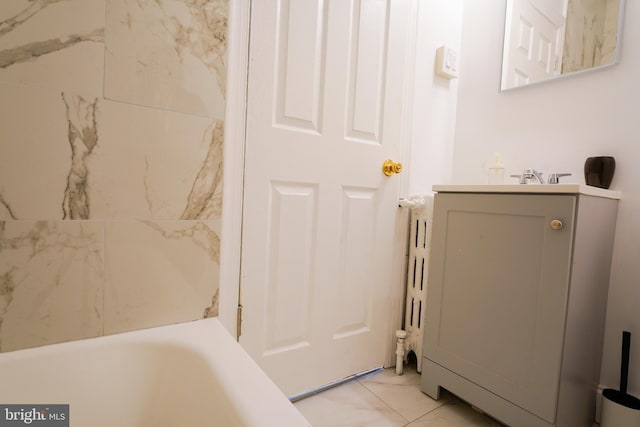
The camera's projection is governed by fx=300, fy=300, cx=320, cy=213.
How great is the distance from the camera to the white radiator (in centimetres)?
137

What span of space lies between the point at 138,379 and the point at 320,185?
0.80 metres

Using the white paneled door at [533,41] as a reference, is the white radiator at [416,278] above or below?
below

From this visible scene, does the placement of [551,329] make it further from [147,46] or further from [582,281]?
[147,46]

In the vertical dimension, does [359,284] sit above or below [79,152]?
below

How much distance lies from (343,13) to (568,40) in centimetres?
95

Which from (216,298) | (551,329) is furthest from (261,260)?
(551,329)

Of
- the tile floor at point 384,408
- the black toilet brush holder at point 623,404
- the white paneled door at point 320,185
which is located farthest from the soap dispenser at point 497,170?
the tile floor at point 384,408

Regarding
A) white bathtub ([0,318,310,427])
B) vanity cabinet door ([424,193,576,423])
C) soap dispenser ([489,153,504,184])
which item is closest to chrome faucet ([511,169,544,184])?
soap dispenser ([489,153,504,184])

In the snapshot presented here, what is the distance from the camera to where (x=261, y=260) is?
1067 mm

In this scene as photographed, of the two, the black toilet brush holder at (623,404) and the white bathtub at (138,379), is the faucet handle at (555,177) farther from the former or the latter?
the white bathtub at (138,379)

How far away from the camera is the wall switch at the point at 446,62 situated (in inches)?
58.7

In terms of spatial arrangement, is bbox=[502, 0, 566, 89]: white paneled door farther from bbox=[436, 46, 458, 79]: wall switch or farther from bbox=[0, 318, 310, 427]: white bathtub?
bbox=[0, 318, 310, 427]: white bathtub

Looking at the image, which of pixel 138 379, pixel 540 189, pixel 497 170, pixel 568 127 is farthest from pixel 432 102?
pixel 138 379

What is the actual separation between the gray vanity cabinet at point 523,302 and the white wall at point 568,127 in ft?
0.25
